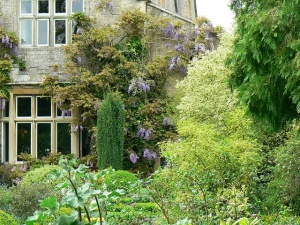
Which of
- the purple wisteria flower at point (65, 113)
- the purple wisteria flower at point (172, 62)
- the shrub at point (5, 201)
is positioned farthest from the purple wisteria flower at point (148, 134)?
the shrub at point (5, 201)

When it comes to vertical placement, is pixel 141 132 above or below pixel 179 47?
below

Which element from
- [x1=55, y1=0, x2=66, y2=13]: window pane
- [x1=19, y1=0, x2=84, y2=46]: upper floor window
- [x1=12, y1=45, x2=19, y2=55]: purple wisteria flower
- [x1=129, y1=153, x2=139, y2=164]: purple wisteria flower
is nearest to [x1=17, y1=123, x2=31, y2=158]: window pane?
[x1=12, y1=45, x2=19, y2=55]: purple wisteria flower

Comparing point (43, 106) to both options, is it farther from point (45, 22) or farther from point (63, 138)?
point (45, 22)

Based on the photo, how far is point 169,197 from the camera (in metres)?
7.39

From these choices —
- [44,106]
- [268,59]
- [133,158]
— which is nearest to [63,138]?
[44,106]

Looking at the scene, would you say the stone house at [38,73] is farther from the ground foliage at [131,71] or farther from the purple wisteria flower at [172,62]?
the purple wisteria flower at [172,62]

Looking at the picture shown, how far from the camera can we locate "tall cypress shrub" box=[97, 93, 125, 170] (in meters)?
16.0

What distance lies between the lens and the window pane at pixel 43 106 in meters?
17.6

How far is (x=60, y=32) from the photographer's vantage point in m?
18.1

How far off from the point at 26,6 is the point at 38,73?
2012 mm

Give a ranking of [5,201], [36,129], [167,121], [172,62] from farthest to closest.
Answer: [172,62], [36,129], [167,121], [5,201]

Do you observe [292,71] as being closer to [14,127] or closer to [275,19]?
[275,19]

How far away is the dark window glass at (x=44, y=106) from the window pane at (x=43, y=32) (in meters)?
1.61

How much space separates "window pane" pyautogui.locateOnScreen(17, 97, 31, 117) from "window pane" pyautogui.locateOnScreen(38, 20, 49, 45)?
1.68 metres
